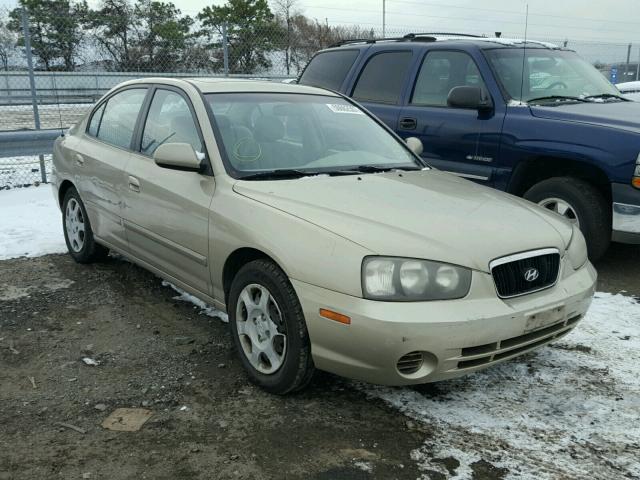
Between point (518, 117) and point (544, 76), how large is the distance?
775 mm

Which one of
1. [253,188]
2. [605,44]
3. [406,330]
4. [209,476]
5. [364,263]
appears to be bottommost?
[209,476]

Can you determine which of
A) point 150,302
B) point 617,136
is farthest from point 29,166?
point 617,136

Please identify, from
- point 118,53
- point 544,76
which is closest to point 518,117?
point 544,76

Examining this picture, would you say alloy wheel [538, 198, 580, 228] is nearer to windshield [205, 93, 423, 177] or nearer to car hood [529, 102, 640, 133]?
car hood [529, 102, 640, 133]

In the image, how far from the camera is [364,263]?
2723mm

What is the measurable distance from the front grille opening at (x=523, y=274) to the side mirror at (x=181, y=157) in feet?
5.67

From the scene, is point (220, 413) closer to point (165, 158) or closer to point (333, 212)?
point (333, 212)

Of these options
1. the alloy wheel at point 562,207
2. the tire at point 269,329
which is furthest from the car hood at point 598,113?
the tire at point 269,329

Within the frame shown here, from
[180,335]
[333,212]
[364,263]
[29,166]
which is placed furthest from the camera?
[29,166]

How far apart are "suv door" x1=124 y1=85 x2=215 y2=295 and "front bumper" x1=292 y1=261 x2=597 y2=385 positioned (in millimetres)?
966

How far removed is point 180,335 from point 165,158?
1150 mm

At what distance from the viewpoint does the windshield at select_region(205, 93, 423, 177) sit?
3650 millimetres

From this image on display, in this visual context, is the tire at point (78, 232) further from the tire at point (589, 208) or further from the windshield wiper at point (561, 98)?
the windshield wiper at point (561, 98)

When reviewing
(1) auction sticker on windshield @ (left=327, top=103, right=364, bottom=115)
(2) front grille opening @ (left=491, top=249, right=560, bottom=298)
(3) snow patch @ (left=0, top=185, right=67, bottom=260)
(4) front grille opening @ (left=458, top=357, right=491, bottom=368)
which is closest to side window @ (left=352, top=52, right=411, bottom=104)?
(1) auction sticker on windshield @ (left=327, top=103, right=364, bottom=115)
